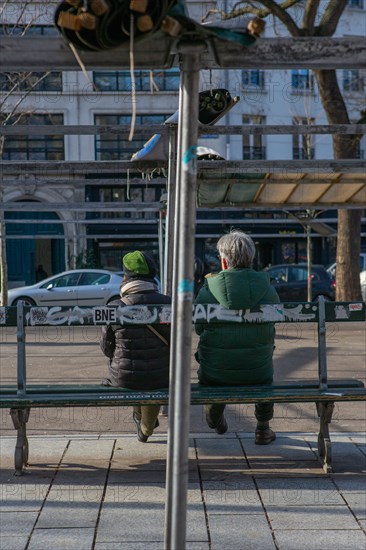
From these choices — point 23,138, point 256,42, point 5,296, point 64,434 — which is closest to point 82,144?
point 23,138

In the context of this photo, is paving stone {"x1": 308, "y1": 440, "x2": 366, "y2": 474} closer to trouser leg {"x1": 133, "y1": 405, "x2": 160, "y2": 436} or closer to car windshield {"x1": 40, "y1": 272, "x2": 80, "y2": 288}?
trouser leg {"x1": 133, "y1": 405, "x2": 160, "y2": 436}

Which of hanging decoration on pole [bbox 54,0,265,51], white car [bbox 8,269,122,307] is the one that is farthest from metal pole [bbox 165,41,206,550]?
white car [bbox 8,269,122,307]

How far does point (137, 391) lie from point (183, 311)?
8.79ft

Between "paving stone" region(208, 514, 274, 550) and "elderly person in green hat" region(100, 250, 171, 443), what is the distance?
111 cm

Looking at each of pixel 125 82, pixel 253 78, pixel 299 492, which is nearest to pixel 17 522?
pixel 299 492

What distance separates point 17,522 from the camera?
13.6 feet

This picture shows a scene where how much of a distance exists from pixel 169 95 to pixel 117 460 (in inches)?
1045

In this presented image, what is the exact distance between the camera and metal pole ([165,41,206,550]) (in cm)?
243

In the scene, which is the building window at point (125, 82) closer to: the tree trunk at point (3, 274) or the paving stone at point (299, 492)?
the tree trunk at point (3, 274)

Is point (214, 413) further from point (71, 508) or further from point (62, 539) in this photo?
point (62, 539)

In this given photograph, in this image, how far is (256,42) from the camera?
8.84 feet

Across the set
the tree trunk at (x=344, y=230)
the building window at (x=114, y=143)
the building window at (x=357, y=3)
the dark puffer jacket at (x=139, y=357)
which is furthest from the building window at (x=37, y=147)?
the dark puffer jacket at (x=139, y=357)

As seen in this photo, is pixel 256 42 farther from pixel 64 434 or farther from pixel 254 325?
pixel 64 434

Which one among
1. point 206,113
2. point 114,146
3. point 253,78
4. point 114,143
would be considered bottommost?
point 206,113
